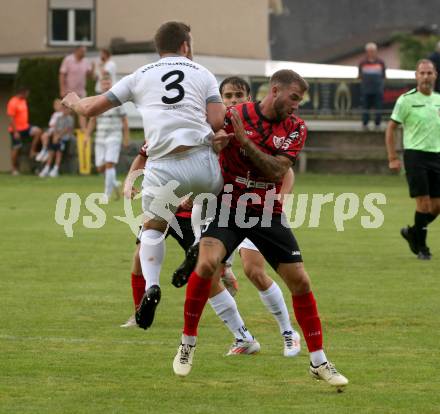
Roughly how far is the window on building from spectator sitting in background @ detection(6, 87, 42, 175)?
326 inches

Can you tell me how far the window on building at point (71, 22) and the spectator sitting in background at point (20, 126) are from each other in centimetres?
828

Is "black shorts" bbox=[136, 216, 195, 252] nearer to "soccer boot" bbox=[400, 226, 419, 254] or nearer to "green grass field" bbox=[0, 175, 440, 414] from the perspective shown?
"green grass field" bbox=[0, 175, 440, 414]

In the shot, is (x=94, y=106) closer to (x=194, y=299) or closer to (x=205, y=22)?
(x=194, y=299)

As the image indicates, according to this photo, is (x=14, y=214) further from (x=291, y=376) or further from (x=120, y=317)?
(x=291, y=376)

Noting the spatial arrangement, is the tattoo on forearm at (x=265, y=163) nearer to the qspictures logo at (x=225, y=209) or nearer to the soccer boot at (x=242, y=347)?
the qspictures logo at (x=225, y=209)

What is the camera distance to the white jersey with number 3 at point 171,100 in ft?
27.1

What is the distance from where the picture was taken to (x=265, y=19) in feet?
147

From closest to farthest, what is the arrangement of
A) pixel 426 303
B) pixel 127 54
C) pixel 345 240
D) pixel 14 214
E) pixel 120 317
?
pixel 120 317 < pixel 426 303 < pixel 345 240 < pixel 14 214 < pixel 127 54

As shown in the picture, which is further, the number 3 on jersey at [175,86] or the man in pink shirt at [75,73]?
the man in pink shirt at [75,73]

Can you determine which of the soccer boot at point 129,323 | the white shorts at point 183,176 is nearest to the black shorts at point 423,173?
the soccer boot at point 129,323

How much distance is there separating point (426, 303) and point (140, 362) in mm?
3868

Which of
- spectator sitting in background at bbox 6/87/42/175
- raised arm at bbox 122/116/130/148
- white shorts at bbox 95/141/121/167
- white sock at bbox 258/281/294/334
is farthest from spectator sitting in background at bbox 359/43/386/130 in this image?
white sock at bbox 258/281/294/334

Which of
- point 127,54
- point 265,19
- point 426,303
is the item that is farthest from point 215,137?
point 265,19

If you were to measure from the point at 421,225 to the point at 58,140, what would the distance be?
1822cm
